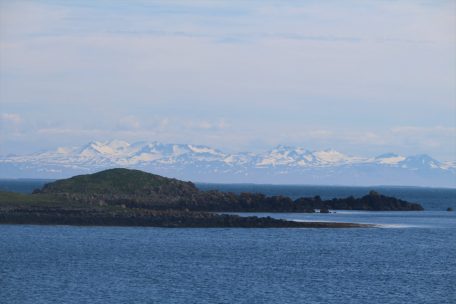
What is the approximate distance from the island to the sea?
4.28 meters

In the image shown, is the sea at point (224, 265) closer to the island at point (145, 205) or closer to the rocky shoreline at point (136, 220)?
the rocky shoreline at point (136, 220)

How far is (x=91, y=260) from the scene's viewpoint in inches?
2953

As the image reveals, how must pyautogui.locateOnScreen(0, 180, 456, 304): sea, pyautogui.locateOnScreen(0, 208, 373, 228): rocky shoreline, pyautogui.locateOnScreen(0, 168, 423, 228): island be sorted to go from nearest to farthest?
pyautogui.locateOnScreen(0, 180, 456, 304): sea, pyautogui.locateOnScreen(0, 208, 373, 228): rocky shoreline, pyautogui.locateOnScreen(0, 168, 423, 228): island

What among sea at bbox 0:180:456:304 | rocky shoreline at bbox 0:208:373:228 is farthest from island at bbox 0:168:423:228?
sea at bbox 0:180:456:304

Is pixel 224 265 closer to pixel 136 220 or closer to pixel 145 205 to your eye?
pixel 136 220

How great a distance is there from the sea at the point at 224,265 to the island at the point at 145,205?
428 centimetres

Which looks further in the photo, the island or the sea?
the island

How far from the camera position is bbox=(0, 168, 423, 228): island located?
110m

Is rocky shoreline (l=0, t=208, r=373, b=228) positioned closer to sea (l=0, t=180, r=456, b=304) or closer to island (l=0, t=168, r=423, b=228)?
island (l=0, t=168, r=423, b=228)

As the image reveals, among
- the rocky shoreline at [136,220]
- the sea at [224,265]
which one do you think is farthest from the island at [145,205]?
the sea at [224,265]

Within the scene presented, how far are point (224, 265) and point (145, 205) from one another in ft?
199

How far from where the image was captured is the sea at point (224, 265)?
2319 inches

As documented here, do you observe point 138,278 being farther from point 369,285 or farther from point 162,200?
point 162,200

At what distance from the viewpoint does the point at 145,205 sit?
13300 centimetres
